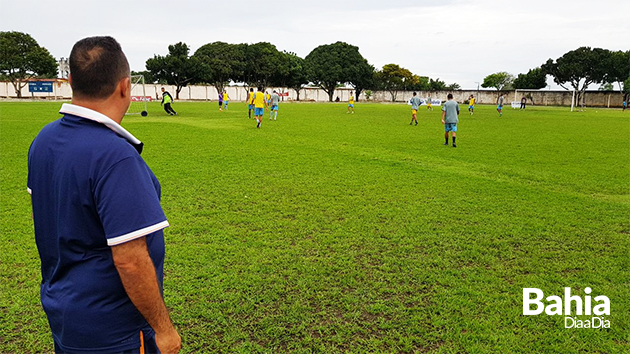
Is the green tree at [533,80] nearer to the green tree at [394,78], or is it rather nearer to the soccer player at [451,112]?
the green tree at [394,78]

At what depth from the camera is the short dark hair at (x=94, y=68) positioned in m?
1.84

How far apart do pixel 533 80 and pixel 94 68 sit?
89277 mm

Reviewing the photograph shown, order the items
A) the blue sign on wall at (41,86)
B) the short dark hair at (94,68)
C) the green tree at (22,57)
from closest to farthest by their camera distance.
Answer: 1. the short dark hair at (94,68)
2. the green tree at (22,57)
3. the blue sign on wall at (41,86)

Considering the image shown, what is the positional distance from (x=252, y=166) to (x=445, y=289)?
7.41 meters

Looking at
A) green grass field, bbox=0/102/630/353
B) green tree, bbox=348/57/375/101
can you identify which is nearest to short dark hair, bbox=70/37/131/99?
green grass field, bbox=0/102/630/353

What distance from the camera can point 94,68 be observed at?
184 cm

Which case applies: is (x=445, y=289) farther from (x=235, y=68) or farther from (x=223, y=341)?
(x=235, y=68)

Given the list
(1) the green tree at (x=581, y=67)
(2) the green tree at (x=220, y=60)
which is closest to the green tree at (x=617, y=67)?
(1) the green tree at (x=581, y=67)

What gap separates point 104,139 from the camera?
1739 millimetres

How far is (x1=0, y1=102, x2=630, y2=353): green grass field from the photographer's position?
3777mm

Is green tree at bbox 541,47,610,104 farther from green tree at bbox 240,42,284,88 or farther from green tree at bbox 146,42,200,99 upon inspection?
green tree at bbox 146,42,200,99

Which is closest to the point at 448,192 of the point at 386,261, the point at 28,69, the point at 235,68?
the point at 386,261

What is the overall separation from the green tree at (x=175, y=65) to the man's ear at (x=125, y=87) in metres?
69.5

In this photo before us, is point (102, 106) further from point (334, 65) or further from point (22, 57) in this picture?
point (334, 65)
